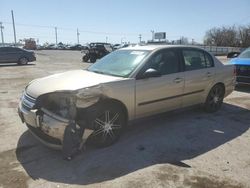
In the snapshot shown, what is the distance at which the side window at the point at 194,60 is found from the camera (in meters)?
6.08

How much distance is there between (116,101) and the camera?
186 inches

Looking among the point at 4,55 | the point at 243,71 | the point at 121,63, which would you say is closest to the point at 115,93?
the point at 121,63

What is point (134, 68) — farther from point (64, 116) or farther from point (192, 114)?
point (192, 114)

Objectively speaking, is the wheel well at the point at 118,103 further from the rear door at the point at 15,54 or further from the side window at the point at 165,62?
the rear door at the point at 15,54

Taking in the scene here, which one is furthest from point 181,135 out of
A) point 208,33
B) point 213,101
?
point 208,33

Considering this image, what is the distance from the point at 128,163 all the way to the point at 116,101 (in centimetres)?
105

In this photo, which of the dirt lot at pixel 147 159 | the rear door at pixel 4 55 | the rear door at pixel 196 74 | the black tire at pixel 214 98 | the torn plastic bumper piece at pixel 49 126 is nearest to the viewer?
the dirt lot at pixel 147 159

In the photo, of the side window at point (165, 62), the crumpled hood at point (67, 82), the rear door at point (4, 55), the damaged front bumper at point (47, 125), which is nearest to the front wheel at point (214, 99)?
the side window at point (165, 62)

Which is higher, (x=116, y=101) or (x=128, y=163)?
(x=116, y=101)

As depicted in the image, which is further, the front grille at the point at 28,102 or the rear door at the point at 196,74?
the rear door at the point at 196,74

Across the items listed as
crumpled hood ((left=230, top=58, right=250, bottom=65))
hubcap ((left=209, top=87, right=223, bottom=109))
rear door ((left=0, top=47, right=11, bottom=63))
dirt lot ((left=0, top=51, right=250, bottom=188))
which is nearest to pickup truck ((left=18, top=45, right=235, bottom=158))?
hubcap ((left=209, top=87, right=223, bottom=109))

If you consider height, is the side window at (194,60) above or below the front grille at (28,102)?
above

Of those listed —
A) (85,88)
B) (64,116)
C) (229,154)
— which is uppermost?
(85,88)

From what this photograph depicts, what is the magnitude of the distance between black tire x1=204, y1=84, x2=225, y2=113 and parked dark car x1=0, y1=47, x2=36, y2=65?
1841cm
